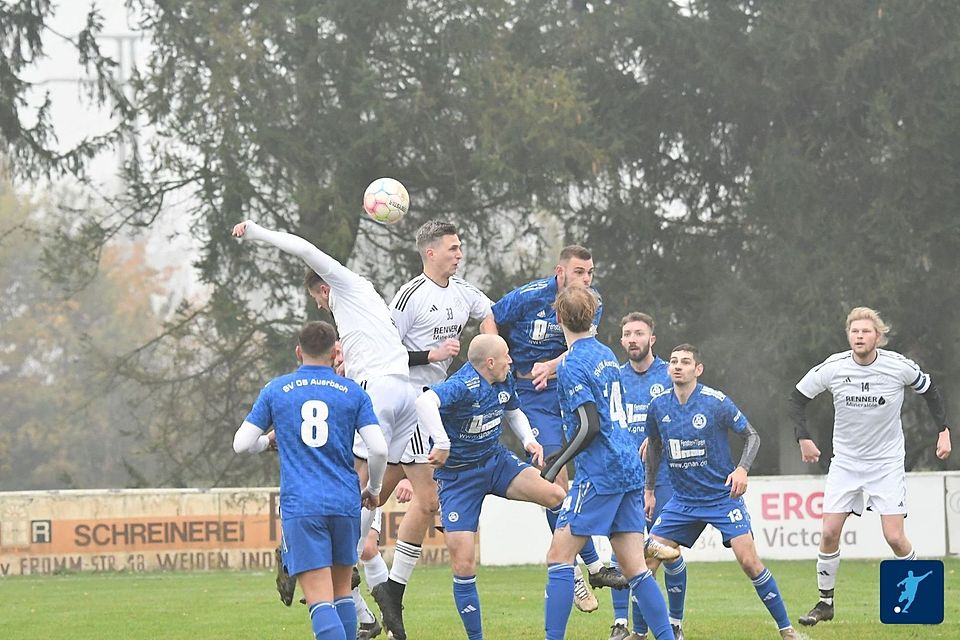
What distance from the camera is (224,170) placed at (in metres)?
28.0

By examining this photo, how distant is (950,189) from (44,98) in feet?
55.1

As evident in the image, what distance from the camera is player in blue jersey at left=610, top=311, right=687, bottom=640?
34.5 ft

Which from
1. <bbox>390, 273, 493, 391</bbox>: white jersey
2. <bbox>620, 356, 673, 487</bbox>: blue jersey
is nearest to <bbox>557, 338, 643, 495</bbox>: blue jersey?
<bbox>390, 273, 493, 391</bbox>: white jersey

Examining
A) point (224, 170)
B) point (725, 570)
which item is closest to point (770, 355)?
point (725, 570)

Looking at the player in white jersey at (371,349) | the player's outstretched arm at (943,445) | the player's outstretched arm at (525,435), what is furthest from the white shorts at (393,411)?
the player's outstretched arm at (943,445)

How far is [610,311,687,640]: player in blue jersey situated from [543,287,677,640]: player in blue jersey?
134 cm

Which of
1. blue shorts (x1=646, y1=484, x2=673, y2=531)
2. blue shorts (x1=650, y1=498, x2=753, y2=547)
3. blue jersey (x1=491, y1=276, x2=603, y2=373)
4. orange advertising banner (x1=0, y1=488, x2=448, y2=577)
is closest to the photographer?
blue shorts (x1=650, y1=498, x2=753, y2=547)

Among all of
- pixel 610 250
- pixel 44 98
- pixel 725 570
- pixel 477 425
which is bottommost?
pixel 725 570

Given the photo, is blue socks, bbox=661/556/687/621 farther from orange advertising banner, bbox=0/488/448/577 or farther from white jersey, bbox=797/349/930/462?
orange advertising banner, bbox=0/488/448/577

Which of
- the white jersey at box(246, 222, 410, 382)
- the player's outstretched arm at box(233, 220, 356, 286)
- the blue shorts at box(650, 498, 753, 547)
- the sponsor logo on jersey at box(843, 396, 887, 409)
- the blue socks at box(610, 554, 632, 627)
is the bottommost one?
the blue socks at box(610, 554, 632, 627)

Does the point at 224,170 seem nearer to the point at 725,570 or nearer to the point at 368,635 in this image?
the point at 725,570

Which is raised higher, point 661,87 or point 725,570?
point 661,87

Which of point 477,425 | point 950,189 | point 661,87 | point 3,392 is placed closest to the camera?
point 477,425

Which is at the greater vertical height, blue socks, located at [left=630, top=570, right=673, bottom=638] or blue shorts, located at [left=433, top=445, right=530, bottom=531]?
blue shorts, located at [left=433, top=445, right=530, bottom=531]
